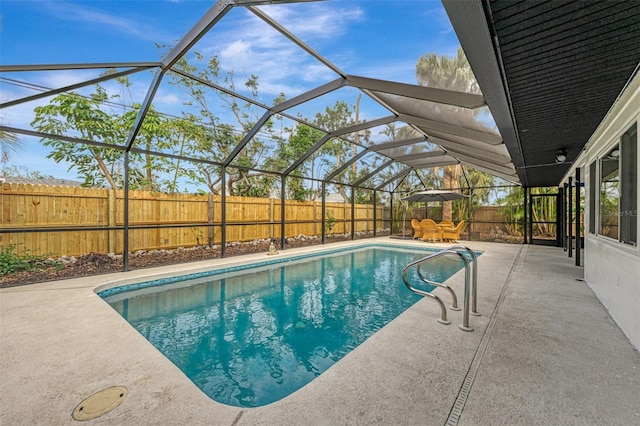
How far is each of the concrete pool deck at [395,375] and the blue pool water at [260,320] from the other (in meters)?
0.51

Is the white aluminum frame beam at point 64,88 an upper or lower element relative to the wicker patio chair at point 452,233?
upper

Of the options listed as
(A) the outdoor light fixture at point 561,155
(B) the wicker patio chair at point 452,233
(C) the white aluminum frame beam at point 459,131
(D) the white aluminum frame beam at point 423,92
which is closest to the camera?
(D) the white aluminum frame beam at point 423,92

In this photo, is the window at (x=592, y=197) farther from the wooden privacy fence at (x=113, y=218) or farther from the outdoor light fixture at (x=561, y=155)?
the wooden privacy fence at (x=113, y=218)

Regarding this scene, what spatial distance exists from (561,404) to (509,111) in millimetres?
2933

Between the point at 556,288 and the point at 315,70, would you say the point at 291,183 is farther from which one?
the point at 556,288

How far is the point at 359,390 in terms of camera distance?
6.32 feet

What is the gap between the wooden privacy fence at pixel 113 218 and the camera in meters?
5.60

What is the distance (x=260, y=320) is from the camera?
395 centimetres

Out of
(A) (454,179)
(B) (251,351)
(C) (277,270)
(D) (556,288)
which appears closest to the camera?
(B) (251,351)

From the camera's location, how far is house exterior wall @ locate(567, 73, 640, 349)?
2.69m

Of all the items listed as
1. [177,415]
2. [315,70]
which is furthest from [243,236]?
[177,415]

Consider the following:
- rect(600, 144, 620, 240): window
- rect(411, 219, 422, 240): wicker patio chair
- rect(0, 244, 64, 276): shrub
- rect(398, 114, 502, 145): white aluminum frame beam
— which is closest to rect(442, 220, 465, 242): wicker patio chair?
rect(411, 219, 422, 240): wicker patio chair

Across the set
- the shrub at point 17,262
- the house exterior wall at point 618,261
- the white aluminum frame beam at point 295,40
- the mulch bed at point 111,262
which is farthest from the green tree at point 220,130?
the house exterior wall at point 618,261

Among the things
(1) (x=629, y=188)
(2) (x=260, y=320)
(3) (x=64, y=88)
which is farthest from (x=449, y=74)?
(3) (x=64, y=88)
